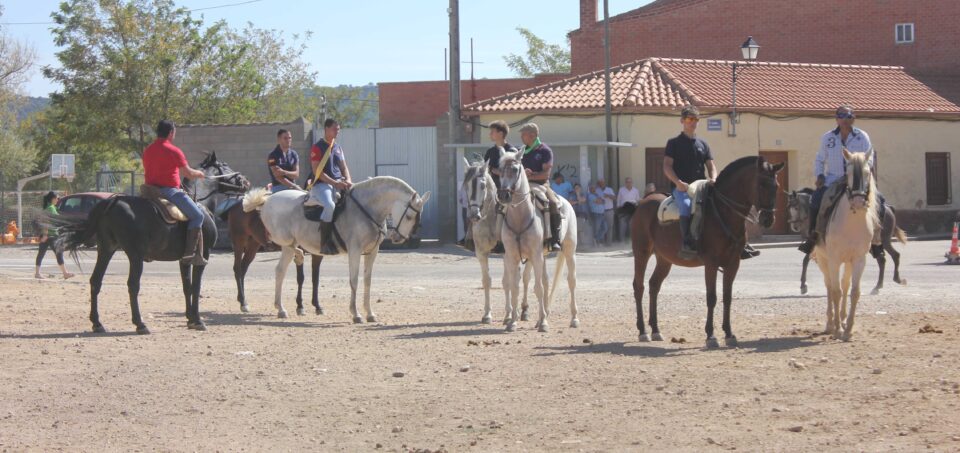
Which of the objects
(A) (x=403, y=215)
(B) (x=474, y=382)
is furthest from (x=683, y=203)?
(A) (x=403, y=215)

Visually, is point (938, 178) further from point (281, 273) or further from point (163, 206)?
point (163, 206)

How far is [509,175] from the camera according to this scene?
13586mm

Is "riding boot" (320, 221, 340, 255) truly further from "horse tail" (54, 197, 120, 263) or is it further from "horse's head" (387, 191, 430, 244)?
"horse tail" (54, 197, 120, 263)

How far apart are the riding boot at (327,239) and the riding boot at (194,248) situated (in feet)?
5.65

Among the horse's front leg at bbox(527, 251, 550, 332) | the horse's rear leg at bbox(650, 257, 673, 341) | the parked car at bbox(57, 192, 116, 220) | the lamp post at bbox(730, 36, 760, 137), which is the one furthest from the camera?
the parked car at bbox(57, 192, 116, 220)

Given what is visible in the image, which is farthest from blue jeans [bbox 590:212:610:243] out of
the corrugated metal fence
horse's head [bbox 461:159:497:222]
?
horse's head [bbox 461:159:497:222]

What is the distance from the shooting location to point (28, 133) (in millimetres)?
73625

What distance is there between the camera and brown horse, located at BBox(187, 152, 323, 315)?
55.7ft

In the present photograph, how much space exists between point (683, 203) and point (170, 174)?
5859 mm

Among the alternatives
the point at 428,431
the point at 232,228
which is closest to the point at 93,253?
the point at 232,228

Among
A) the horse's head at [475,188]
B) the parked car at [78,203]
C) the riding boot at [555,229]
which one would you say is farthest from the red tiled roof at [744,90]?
the horse's head at [475,188]

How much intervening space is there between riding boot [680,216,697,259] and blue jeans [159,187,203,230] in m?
5.60

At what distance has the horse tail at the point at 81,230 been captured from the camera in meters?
14.1

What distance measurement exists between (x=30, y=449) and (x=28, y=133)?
70154mm
